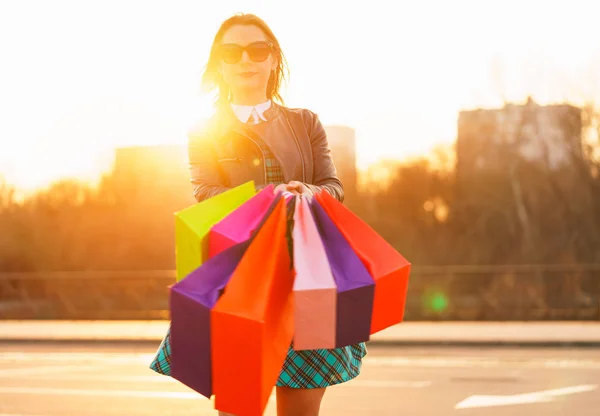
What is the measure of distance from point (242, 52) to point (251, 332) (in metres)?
1.20

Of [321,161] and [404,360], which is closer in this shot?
[321,161]

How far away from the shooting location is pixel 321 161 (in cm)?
326

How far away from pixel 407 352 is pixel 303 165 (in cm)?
1184

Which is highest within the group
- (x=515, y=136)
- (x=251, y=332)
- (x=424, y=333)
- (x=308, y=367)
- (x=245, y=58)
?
(x=245, y=58)

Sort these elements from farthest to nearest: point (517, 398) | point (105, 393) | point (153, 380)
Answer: point (153, 380)
point (105, 393)
point (517, 398)

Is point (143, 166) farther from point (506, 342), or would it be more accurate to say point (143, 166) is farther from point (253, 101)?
point (253, 101)

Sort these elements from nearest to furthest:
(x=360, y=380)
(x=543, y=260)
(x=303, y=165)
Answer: (x=303, y=165), (x=360, y=380), (x=543, y=260)

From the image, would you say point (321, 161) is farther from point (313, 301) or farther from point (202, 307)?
point (202, 307)

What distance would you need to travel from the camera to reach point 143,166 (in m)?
38.4

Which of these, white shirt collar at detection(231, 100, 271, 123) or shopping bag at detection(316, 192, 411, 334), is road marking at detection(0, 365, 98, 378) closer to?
white shirt collar at detection(231, 100, 271, 123)

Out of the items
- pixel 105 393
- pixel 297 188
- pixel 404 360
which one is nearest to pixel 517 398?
pixel 105 393

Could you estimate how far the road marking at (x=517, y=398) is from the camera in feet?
28.3

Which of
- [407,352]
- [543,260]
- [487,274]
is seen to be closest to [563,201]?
[543,260]

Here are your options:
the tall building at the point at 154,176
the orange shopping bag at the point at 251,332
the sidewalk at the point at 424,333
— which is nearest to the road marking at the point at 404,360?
the sidewalk at the point at 424,333
